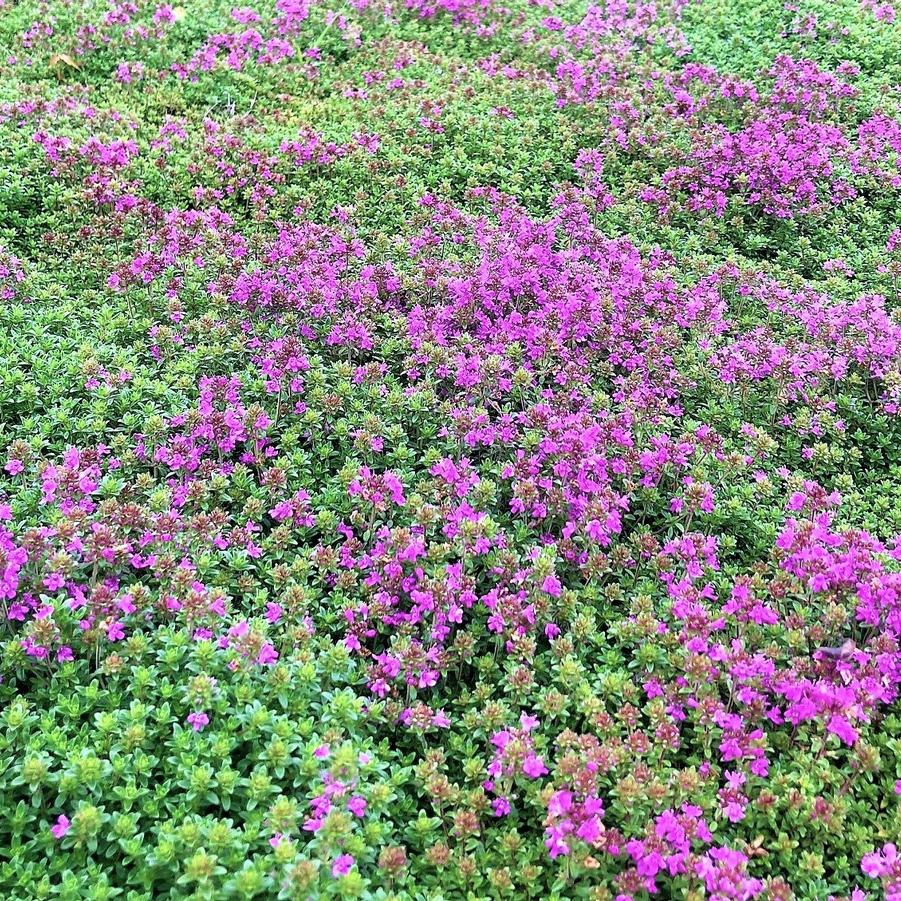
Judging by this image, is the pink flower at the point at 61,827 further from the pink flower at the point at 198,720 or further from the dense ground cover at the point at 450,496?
the pink flower at the point at 198,720

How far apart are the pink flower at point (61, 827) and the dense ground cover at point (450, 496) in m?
0.02

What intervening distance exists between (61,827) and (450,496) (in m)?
1.90

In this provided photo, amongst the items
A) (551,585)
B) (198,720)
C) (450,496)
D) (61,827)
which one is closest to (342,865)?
(198,720)

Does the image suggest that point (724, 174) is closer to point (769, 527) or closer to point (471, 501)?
point (769, 527)

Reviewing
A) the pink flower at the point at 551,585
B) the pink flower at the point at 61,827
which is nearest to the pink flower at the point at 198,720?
the pink flower at the point at 61,827

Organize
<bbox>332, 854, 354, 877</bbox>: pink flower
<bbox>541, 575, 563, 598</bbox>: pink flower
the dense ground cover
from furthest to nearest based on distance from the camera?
<bbox>541, 575, 563, 598</bbox>: pink flower, the dense ground cover, <bbox>332, 854, 354, 877</bbox>: pink flower

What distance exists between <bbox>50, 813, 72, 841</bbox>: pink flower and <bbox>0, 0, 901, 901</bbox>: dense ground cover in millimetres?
16

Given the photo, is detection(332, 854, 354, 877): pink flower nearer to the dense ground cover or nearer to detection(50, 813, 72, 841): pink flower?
the dense ground cover

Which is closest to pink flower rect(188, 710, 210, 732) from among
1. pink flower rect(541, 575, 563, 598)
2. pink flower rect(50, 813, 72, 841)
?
pink flower rect(50, 813, 72, 841)

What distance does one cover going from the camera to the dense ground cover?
101 inches

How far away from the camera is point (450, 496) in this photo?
3635 mm

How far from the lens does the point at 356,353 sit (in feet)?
14.6

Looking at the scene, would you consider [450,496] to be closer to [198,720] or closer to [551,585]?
[551,585]

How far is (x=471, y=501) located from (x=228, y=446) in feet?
3.72
